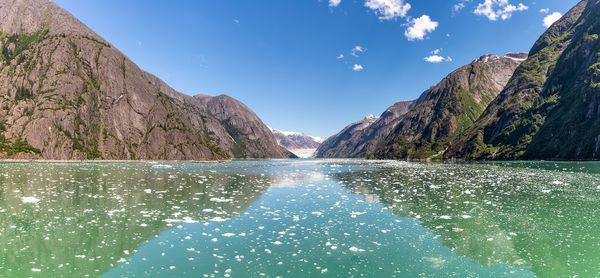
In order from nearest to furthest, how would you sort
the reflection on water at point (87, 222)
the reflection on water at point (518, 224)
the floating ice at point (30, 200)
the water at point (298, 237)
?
the water at point (298, 237), the reflection on water at point (87, 222), the reflection on water at point (518, 224), the floating ice at point (30, 200)

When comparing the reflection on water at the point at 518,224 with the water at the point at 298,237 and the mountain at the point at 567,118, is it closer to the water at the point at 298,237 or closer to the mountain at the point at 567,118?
Answer: the water at the point at 298,237

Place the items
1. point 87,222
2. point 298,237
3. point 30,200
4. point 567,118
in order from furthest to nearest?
Result: point 567,118 < point 30,200 < point 87,222 < point 298,237

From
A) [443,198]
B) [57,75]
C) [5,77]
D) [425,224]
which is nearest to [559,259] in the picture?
[425,224]

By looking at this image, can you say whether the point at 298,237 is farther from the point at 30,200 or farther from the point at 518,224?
the point at 30,200

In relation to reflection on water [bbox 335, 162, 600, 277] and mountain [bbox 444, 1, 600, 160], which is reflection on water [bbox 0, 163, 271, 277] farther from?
mountain [bbox 444, 1, 600, 160]

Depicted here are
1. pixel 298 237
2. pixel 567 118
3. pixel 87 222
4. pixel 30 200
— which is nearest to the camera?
pixel 298 237


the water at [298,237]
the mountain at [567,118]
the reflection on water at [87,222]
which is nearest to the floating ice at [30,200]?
the water at [298,237]

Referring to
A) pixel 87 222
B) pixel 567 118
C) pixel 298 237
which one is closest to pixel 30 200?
pixel 87 222

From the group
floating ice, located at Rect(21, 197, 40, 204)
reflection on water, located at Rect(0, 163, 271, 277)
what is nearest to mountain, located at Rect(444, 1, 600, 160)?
reflection on water, located at Rect(0, 163, 271, 277)

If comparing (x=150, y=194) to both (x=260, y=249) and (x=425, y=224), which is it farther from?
(x=425, y=224)

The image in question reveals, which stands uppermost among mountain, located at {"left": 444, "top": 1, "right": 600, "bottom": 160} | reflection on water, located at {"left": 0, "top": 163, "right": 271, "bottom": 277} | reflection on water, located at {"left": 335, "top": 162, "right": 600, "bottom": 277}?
mountain, located at {"left": 444, "top": 1, "right": 600, "bottom": 160}

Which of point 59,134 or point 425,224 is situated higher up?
point 59,134
